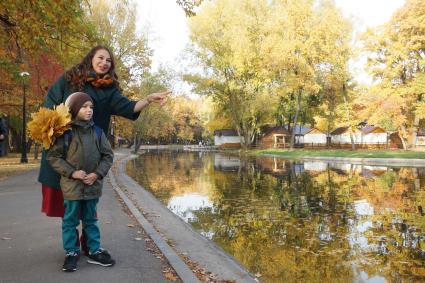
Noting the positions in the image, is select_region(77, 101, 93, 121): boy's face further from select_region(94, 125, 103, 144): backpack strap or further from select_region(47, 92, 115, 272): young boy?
select_region(94, 125, 103, 144): backpack strap

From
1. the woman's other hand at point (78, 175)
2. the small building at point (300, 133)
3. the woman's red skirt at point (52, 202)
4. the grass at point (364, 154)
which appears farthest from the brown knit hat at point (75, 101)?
the small building at point (300, 133)

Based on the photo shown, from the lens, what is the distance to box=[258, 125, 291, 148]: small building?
6712 centimetres

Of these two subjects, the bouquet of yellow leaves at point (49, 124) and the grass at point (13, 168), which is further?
the grass at point (13, 168)

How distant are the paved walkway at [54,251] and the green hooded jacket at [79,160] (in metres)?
0.84

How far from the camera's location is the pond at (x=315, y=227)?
5.49m

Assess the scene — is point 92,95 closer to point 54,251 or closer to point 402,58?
point 54,251

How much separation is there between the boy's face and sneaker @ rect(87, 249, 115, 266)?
1.54m

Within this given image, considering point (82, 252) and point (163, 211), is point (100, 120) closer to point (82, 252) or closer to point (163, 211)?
point (82, 252)

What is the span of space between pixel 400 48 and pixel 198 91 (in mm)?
22803

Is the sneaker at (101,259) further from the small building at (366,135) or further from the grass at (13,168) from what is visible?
the small building at (366,135)

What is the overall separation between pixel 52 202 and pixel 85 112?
108 centimetres

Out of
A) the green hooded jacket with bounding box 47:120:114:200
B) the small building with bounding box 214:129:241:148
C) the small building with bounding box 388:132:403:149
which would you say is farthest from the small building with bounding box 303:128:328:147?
the green hooded jacket with bounding box 47:120:114:200

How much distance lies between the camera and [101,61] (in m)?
4.78

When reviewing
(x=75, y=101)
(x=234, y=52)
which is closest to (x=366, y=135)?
(x=234, y=52)
